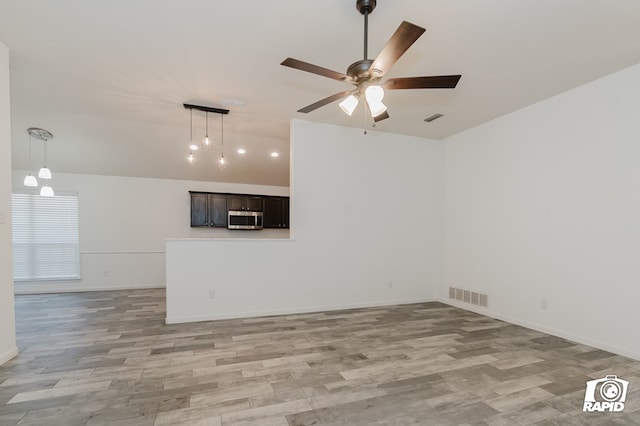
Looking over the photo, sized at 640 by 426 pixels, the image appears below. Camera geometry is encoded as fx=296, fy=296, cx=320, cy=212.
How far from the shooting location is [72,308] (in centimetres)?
474

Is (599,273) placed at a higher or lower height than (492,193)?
lower

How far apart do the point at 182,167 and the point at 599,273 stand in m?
6.88

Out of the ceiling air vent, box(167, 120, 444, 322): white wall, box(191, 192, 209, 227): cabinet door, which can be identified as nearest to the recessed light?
box(167, 120, 444, 322): white wall

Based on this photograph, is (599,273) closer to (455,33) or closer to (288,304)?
(455,33)

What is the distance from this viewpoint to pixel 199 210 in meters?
6.71

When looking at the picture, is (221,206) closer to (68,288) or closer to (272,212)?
(272,212)

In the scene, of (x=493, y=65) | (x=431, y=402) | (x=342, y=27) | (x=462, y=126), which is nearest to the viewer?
(x=431, y=402)

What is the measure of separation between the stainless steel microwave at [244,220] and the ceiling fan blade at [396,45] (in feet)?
17.6

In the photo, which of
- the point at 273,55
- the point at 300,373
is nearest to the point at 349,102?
the point at 273,55

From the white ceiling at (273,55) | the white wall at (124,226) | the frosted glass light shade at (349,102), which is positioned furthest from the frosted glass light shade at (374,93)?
the white wall at (124,226)

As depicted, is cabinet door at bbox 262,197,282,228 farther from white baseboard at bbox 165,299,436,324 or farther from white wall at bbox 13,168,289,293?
white baseboard at bbox 165,299,436,324

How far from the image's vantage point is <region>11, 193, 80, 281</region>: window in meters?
5.81

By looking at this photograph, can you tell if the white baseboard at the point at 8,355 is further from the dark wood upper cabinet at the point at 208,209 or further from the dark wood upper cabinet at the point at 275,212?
the dark wood upper cabinet at the point at 275,212

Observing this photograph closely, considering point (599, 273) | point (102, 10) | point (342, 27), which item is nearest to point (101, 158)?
point (102, 10)
